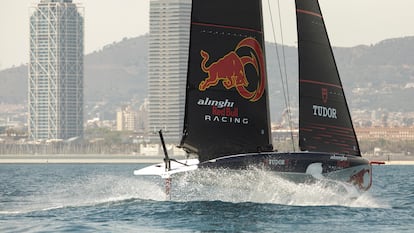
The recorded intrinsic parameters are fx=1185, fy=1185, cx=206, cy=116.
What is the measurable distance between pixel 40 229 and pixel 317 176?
29.3 feet

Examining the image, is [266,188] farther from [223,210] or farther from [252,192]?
[223,210]

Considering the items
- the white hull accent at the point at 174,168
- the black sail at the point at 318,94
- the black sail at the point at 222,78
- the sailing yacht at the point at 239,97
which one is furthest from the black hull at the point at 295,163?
the black sail at the point at 222,78

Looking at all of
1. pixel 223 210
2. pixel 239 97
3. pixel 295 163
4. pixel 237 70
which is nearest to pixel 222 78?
pixel 237 70

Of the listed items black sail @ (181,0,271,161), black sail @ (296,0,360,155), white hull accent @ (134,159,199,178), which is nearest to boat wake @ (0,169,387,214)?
white hull accent @ (134,159,199,178)

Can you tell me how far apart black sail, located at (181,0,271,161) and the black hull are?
96 centimetres

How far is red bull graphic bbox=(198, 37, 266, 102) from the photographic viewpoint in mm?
35344

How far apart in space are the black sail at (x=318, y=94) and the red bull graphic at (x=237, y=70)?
1278 millimetres

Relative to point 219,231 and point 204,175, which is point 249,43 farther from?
point 219,231

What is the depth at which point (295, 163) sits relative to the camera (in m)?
34.3

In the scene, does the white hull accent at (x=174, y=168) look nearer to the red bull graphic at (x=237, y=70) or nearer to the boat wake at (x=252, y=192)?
the boat wake at (x=252, y=192)

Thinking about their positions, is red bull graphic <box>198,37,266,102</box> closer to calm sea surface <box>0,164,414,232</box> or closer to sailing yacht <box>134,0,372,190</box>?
sailing yacht <box>134,0,372,190</box>

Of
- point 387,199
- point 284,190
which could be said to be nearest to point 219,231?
Answer: point 284,190

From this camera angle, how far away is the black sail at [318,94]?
117ft

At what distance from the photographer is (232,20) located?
35469mm
